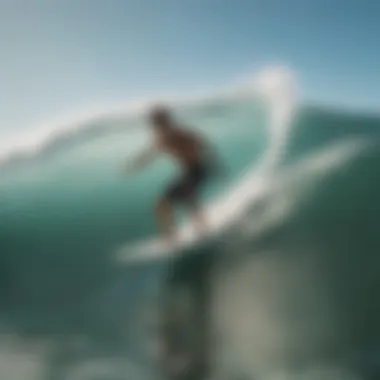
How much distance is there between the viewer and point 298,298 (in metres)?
1.47

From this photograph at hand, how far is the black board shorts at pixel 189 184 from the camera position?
1.51 metres

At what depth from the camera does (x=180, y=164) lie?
1.52 metres

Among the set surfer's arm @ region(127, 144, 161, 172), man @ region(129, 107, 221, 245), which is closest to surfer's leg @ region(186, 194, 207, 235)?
man @ region(129, 107, 221, 245)

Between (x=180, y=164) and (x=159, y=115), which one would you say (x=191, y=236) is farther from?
(x=159, y=115)

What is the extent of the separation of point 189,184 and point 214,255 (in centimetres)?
16

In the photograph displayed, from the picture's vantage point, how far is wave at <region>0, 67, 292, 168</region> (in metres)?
1.54

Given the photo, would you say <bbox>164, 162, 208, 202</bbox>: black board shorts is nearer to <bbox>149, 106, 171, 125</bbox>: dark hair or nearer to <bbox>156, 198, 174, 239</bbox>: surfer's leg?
<bbox>156, 198, 174, 239</bbox>: surfer's leg

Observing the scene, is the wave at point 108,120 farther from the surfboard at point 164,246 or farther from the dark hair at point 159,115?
the surfboard at point 164,246

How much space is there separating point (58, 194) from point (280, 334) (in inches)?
21.2

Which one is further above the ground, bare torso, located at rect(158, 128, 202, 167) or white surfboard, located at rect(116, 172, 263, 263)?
bare torso, located at rect(158, 128, 202, 167)

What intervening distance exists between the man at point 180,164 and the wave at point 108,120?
5cm

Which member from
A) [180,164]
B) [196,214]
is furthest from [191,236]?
[180,164]

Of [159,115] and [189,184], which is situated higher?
[159,115]

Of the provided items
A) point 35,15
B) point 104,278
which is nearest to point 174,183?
point 104,278
